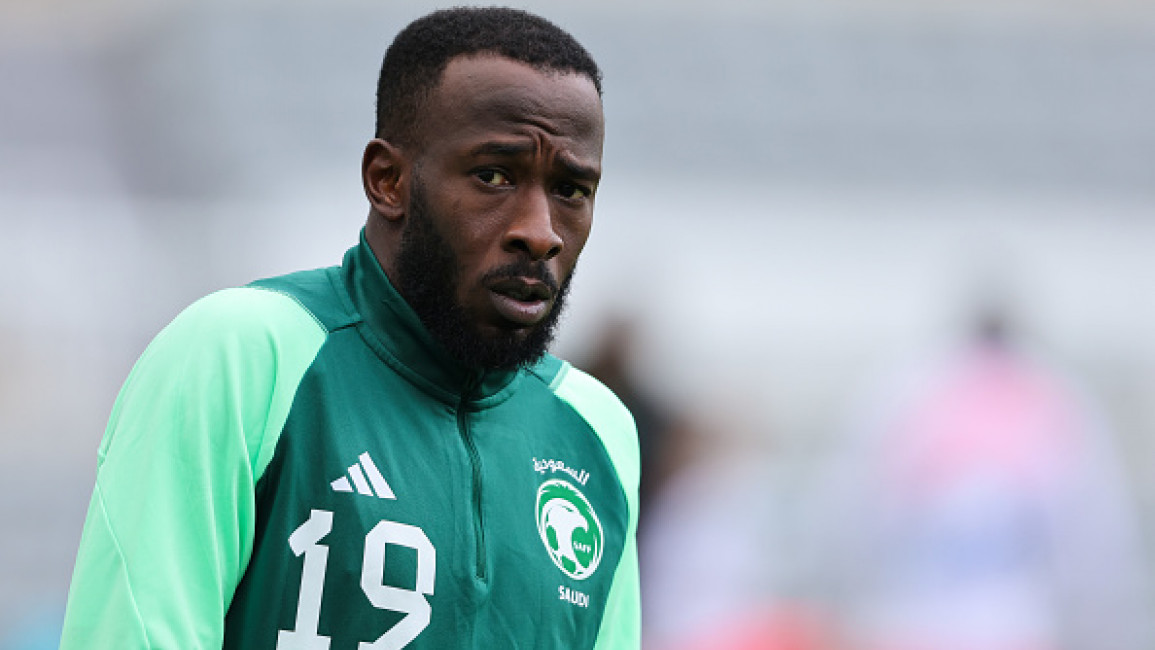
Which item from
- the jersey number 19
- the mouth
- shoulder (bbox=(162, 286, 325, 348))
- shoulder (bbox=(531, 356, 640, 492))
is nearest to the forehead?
the mouth

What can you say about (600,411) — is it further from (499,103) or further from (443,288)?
(499,103)

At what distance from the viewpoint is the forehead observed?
2256 millimetres

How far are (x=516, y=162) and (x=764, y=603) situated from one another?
436cm

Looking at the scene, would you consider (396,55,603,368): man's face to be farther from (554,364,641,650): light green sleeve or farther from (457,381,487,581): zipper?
(554,364,641,650): light green sleeve

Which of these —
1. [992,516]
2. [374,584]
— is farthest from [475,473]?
[992,516]

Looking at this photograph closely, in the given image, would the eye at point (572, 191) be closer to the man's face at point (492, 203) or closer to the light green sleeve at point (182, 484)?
the man's face at point (492, 203)

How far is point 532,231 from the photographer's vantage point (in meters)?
2.24

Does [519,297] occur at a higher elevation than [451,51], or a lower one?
lower

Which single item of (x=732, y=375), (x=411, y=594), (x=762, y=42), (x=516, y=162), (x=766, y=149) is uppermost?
(x=762, y=42)

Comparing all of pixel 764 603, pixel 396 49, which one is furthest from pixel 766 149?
pixel 396 49

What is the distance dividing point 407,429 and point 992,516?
3.77m

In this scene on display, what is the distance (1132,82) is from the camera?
40.4 feet

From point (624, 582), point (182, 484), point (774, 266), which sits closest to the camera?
point (182, 484)

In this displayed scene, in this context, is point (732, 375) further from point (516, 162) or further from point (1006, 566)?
point (516, 162)
